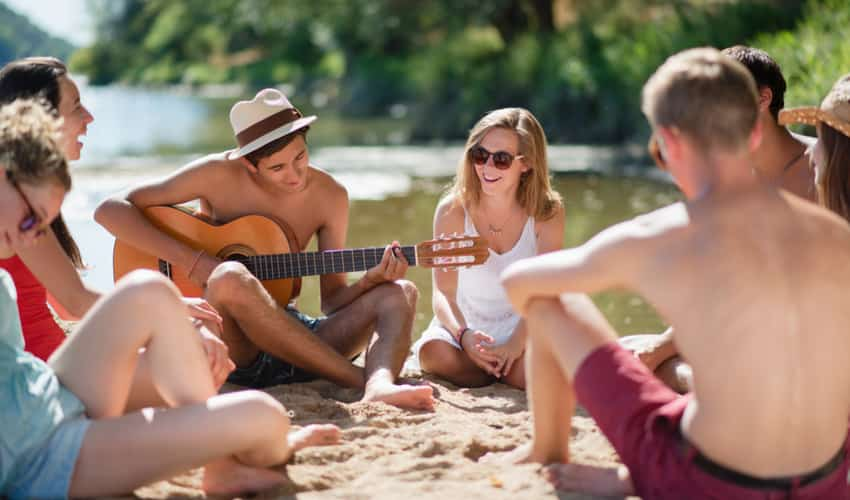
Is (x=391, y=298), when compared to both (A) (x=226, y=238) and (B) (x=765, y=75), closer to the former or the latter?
(A) (x=226, y=238)

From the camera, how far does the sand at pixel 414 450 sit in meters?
3.35

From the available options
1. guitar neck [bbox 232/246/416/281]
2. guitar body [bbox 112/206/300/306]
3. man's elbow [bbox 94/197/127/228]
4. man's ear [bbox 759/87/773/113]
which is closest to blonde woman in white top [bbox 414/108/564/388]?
guitar neck [bbox 232/246/416/281]

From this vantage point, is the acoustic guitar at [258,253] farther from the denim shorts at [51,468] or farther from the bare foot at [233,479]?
the denim shorts at [51,468]

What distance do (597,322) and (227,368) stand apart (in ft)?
4.04

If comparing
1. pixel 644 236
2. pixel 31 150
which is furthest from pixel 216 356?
pixel 644 236

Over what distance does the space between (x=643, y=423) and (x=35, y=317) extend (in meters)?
2.24

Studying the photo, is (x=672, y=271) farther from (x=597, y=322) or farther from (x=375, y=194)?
(x=375, y=194)

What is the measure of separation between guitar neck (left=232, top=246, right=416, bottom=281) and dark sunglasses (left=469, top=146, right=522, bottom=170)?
1.81 feet

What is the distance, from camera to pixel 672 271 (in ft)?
9.02

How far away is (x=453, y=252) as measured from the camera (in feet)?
15.7

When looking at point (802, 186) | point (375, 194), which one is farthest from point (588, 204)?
point (802, 186)

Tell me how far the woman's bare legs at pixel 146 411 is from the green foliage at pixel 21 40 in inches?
371

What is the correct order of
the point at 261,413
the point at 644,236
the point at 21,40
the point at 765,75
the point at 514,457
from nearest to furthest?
the point at 644,236 < the point at 261,413 < the point at 514,457 < the point at 765,75 < the point at 21,40

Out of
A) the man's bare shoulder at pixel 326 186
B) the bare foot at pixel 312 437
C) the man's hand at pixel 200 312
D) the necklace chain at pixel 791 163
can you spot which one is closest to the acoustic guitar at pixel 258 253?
the man's bare shoulder at pixel 326 186
